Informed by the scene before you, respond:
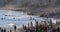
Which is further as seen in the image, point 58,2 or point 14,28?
point 58,2

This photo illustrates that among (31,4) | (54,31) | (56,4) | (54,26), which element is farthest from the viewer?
(31,4)

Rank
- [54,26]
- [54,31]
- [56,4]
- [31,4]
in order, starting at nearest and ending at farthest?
[54,31] → [54,26] → [56,4] → [31,4]

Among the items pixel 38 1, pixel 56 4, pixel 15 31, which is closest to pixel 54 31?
pixel 15 31

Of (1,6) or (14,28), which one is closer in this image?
(14,28)

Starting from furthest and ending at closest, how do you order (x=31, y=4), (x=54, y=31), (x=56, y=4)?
(x=31, y=4) < (x=56, y=4) < (x=54, y=31)

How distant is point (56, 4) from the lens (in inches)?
380

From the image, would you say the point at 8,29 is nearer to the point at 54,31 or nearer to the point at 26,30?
the point at 26,30

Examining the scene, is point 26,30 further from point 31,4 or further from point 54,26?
point 31,4

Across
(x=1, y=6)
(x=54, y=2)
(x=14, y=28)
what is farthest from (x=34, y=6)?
(x=14, y=28)

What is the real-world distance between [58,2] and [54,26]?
4.76 m

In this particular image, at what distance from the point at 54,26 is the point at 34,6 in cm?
480

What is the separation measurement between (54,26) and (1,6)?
5.76 meters

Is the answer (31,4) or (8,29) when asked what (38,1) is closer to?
(31,4)

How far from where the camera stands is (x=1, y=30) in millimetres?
5117
